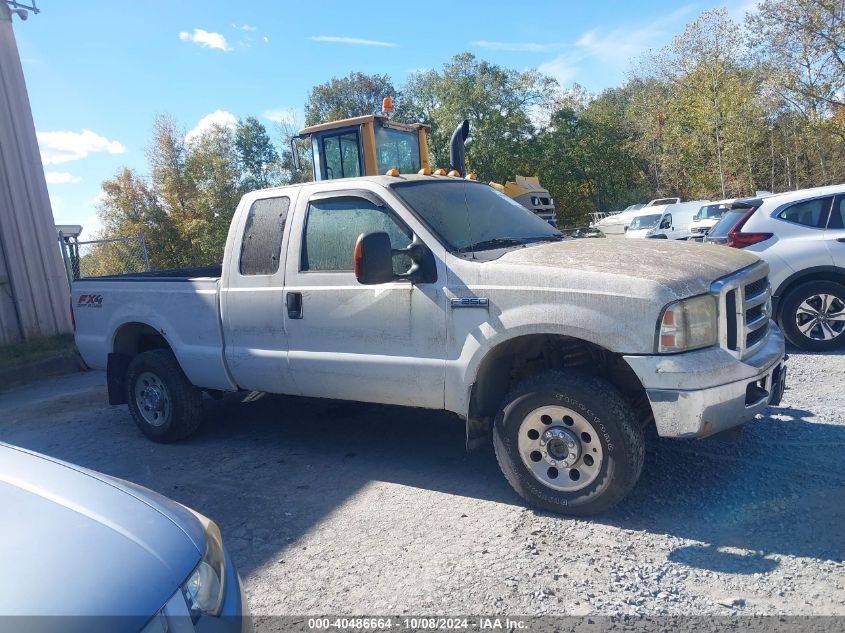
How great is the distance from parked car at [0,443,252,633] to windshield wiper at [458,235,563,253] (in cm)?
234

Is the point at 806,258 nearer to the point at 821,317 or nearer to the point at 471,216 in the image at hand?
the point at 821,317

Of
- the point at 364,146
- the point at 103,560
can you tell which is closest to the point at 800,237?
the point at 364,146

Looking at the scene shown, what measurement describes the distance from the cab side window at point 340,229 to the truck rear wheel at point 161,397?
1.72m

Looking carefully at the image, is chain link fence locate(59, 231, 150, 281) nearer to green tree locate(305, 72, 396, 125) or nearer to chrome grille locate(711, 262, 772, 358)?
chrome grille locate(711, 262, 772, 358)

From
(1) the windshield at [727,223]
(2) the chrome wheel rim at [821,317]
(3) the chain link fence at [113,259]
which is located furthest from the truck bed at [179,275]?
(3) the chain link fence at [113,259]

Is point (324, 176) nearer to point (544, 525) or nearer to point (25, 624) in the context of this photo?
point (544, 525)

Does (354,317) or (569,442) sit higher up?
(354,317)

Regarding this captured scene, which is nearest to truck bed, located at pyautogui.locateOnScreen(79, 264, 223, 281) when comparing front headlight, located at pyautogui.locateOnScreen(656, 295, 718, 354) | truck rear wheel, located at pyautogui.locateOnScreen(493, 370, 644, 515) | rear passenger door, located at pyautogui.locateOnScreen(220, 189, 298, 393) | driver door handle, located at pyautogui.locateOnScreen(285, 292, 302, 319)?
rear passenger door, located at pyautogui.locateOnScreen(220, 189, 298, 393)

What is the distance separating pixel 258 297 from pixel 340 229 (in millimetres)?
834

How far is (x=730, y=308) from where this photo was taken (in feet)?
11.5

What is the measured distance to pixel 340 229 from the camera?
451 centimetres

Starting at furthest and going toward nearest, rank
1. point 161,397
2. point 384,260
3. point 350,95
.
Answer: point 350,95 → point 161,397 → point 384,260

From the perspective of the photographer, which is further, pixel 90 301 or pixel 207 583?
pixel 90 301

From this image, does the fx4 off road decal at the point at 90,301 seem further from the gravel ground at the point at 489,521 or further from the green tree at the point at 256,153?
the green tree at the point at 256,153
